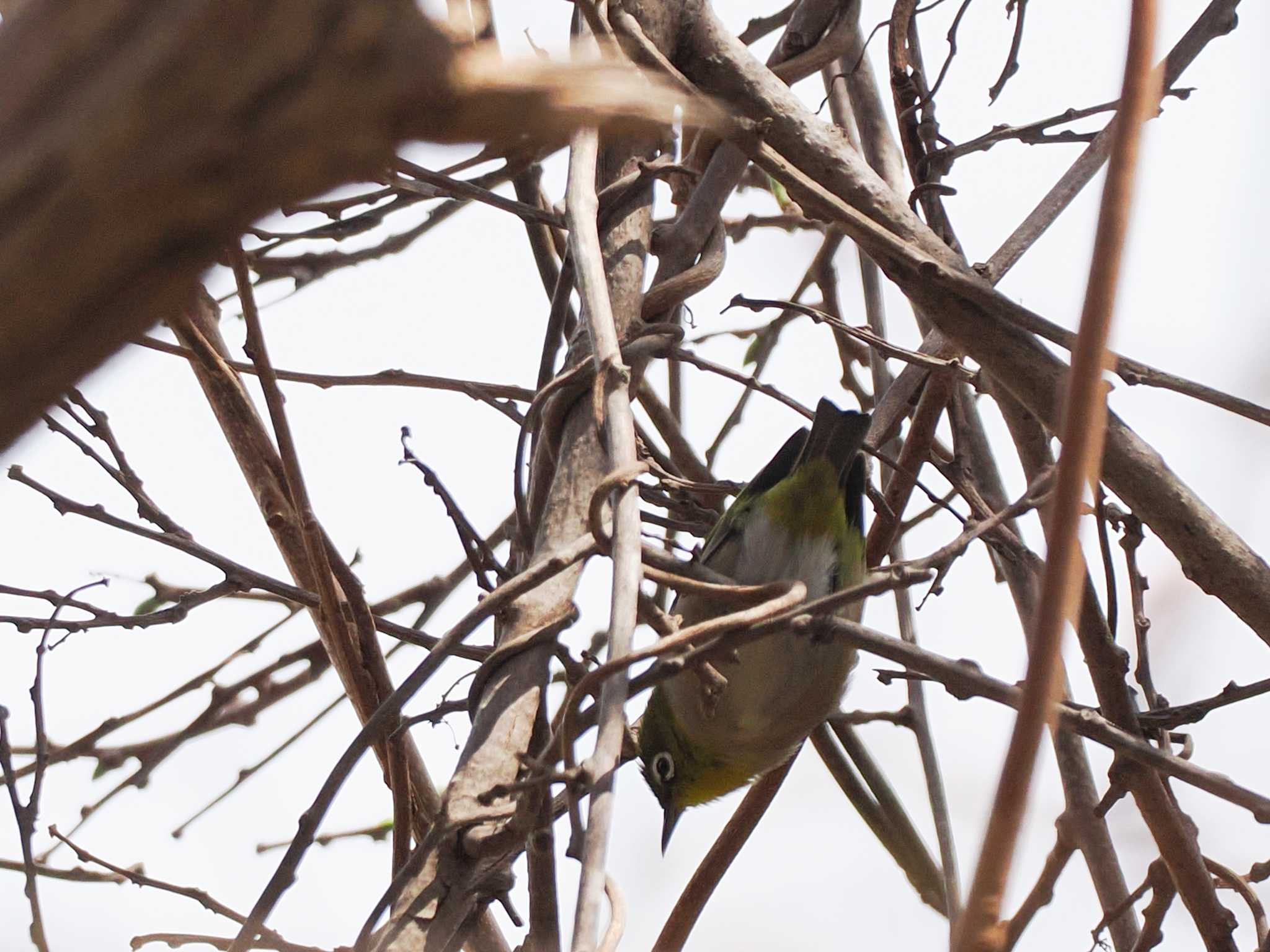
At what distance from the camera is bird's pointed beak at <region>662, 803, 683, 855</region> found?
11.3 feet

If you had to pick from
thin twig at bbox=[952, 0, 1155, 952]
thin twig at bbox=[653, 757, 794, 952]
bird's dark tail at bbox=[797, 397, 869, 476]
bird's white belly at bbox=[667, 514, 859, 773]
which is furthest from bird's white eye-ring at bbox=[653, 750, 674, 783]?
thin twig at bbox=[952, 0, 1155, 952]

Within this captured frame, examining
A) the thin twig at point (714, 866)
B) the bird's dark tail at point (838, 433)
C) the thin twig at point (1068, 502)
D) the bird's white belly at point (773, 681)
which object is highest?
the bird's dark tail at point (838, 433)

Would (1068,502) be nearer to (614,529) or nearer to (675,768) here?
(614,529)

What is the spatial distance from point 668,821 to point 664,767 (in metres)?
0.18

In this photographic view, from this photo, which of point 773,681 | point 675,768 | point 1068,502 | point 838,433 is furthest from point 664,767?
point 1068,502

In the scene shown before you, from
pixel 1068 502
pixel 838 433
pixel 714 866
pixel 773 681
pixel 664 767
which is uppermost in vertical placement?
pixel 838 433

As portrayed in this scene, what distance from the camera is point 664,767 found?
11.1 ft

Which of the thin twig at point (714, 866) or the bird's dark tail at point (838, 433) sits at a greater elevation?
the bird's dark tail at point (838, 433)

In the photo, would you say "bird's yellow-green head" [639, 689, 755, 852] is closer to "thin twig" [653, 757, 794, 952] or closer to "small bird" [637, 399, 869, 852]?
"small bird" [637, 399, 869, 852]

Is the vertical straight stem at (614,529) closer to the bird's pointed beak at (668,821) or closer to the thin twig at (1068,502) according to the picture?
the thin twig at (1068,502)

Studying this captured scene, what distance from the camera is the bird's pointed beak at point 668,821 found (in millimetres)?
3434

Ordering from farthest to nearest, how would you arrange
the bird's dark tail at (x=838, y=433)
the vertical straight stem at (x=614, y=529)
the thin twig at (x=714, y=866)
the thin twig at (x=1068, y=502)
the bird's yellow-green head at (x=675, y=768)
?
1. the bird's yellow-green head at (x=675, y=768)
2. the bird's dark tail at (x=838, y=433)
3. the thin twig at (x=714, y=866)
4. the vertical straight stem at (x=614, y=529)
5. the thin twig at (x=1068, y=502)

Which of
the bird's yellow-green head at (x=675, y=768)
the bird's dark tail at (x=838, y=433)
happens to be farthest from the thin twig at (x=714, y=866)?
the bird's dark tail at (x=838, y=433)

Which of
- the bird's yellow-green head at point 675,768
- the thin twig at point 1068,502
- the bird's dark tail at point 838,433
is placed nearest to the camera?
the thin twig at point 1068,502
